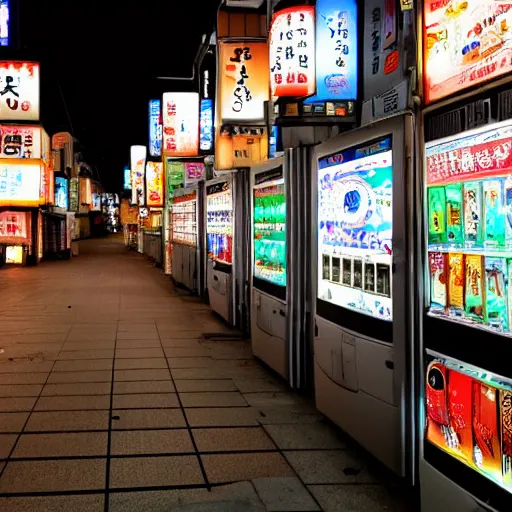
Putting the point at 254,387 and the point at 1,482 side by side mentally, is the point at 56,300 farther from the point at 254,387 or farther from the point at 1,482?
the point at 1,482

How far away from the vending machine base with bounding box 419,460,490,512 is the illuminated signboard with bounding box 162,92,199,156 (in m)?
17.2

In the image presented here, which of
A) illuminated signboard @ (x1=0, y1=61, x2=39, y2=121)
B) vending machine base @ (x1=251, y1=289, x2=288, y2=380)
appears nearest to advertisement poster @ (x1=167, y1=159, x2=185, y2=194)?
illuminated signboard @ (x1=0, y1=61, x2=39, y2=121)

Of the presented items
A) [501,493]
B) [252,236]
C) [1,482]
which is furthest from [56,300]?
[501,493]

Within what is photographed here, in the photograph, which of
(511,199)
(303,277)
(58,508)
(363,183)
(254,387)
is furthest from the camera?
(254,387)

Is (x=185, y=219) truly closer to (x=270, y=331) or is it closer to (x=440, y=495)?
(x=270, y=331)

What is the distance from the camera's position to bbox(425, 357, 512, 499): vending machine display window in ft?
10.5

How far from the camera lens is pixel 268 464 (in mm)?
5148

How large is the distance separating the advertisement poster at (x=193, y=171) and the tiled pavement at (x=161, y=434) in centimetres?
1164

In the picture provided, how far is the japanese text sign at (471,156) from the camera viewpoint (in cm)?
318

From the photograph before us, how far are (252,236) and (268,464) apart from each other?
13.6 ft

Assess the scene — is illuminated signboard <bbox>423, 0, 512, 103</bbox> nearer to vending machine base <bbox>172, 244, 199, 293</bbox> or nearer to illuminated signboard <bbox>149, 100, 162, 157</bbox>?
vending machine base <bbox>172, 244, 199, 293</bbox>

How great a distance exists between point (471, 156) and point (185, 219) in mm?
14598

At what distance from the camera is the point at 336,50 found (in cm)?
732

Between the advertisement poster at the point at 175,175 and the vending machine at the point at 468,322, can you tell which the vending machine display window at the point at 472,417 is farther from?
the advertisement poster at the point at 175,175
